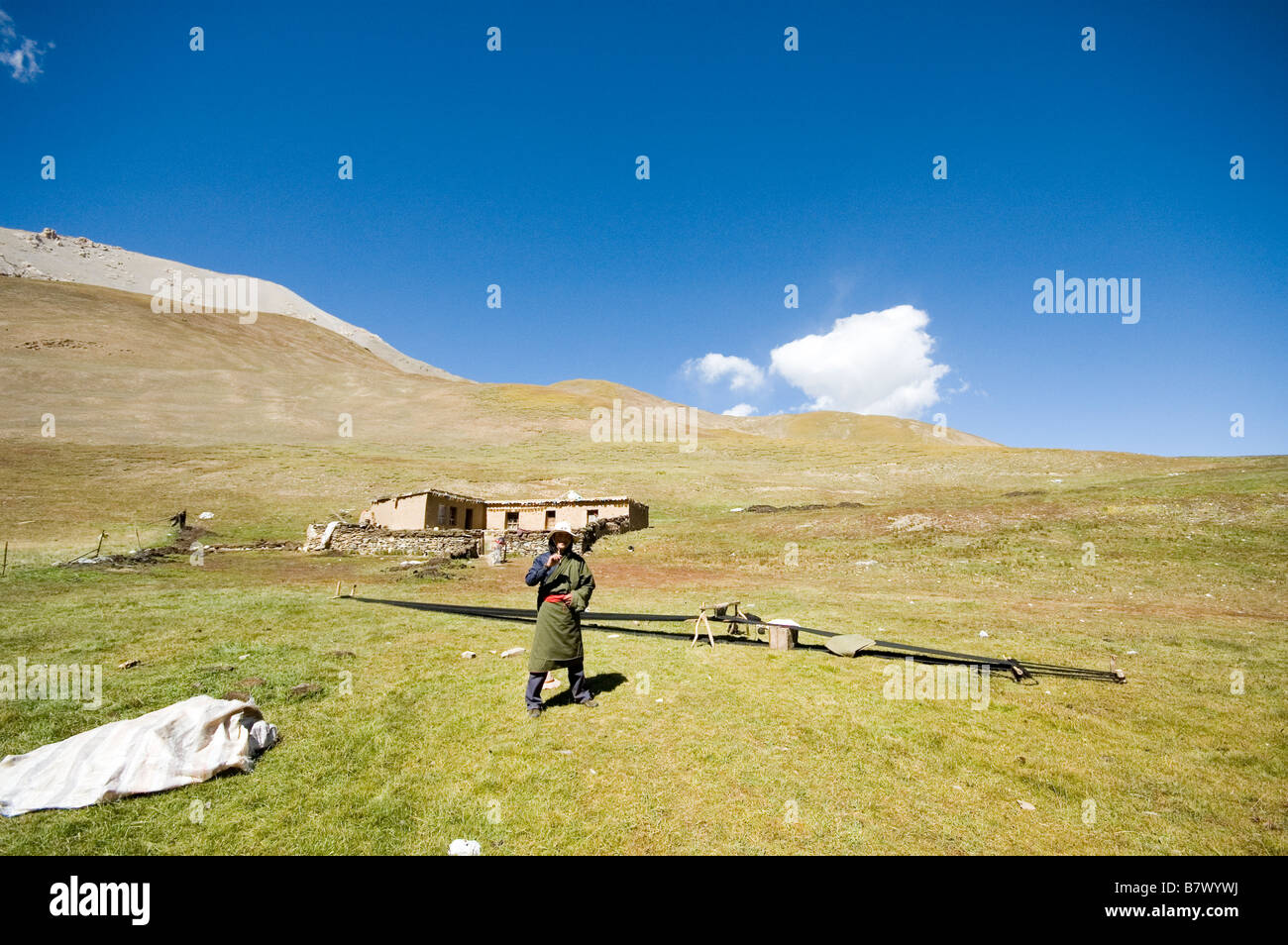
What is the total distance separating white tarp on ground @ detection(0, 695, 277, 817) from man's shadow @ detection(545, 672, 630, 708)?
3789 mm

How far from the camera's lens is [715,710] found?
7789 mm

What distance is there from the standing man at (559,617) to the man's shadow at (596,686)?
27 cm

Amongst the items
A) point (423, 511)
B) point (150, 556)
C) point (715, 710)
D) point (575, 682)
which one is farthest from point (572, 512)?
point (715, 710)

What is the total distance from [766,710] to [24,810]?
793cm

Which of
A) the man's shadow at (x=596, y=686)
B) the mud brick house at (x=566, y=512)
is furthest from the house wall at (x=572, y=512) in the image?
the man's shadow at (x=596, y=686)

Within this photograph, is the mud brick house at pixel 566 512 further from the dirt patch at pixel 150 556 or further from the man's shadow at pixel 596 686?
the man's shadow at pixel 596 686

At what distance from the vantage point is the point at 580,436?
274 ft

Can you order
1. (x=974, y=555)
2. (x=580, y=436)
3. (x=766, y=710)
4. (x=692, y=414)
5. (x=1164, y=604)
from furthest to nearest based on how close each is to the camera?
1. (x=692, y=414)
2. (x=580, y=436)
3. (x=974, y=555)
4. (x=1164, y=604)
5. (x=766, y=710)

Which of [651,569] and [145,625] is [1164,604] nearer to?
[651,569]

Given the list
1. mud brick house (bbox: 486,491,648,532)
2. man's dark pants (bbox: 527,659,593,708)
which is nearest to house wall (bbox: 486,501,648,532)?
mud brick house (bbox: 486,491,648,532)

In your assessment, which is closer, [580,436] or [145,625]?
[145,625]

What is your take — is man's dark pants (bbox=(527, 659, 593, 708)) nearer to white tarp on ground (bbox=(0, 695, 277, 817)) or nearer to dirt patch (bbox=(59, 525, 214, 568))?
white tarp on ground (bbox=(0, 695, 277, 817))

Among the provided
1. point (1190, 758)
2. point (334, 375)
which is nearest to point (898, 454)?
point (1190, 758)

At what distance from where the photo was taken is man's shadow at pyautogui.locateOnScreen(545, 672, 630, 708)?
26.9ft
